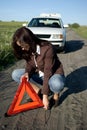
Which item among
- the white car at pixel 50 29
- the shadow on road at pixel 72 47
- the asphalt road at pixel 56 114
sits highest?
the asphalt road at pixel 56 114

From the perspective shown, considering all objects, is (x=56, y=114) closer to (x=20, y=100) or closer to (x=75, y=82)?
(x=20, y=100)

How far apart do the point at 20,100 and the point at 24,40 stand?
4.13 ft

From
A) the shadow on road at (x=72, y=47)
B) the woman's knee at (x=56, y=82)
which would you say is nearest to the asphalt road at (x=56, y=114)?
the woman's knee at (x=56, y=82)

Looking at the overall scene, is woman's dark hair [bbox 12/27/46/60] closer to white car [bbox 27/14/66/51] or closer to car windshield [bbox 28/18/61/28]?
white car [bbox 27/14/66/51]

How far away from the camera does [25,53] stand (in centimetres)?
538

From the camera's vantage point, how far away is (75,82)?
8055mm

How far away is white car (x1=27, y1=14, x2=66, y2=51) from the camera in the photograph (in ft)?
44.8

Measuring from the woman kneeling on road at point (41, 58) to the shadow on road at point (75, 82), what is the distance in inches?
32.5

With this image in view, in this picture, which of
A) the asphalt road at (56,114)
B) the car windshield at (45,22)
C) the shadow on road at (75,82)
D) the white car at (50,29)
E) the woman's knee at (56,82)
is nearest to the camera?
→ the asphalt road at (56,114)

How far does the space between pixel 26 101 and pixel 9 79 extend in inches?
86.6

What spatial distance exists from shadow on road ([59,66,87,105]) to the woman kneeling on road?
0.82m

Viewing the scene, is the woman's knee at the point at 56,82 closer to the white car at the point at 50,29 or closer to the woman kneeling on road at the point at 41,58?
the woman kneeling on road at the point at 41,58

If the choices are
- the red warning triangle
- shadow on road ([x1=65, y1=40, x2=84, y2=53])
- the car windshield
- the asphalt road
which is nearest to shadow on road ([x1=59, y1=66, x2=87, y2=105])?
the asphalt road

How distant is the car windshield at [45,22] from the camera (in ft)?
48.5
